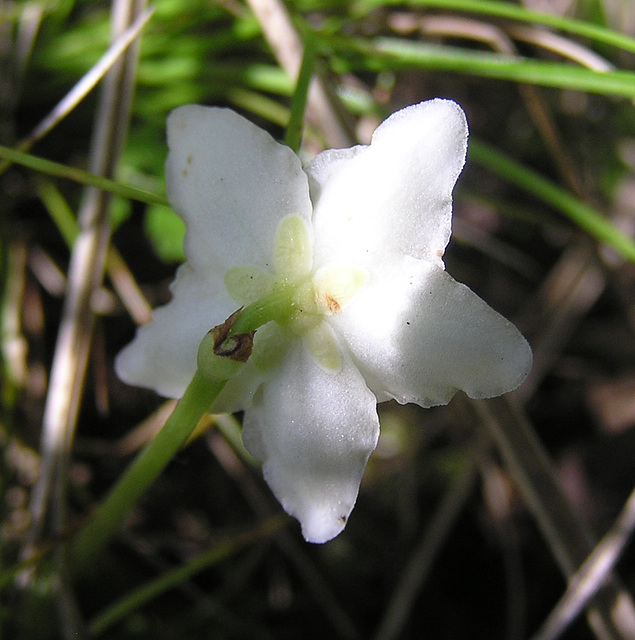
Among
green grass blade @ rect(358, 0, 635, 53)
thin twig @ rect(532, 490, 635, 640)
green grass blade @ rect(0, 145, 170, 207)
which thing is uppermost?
green grass blade @ rect(358, 0, 635, 53)

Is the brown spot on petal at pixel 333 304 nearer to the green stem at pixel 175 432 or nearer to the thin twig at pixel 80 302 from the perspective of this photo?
the green stem at pixel 175 432

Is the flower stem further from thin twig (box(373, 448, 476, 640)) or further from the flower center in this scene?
thin twig (box(373, 448, 476, 640))

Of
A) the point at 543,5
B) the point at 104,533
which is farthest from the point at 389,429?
the point at 543,5

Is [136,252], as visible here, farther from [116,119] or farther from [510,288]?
[510,288]

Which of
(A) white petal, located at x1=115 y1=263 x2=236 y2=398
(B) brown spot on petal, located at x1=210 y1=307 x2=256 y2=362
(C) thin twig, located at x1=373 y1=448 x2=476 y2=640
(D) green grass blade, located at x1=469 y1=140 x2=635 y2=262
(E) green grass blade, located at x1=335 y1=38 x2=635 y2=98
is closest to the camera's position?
(B) brown spot on petal, located at x1=210 y1=307 x2=256 y2=362

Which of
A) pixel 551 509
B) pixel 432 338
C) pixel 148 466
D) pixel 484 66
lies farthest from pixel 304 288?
pixel 551 509

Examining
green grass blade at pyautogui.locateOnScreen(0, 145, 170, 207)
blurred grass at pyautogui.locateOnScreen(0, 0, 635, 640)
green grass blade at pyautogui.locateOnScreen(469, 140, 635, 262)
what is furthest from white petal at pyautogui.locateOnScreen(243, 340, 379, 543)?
green grass blade at pyautogui.locateOnScreen(469, 140, 635, 262)

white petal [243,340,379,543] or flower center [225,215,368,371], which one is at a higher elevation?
flower center [225,215,368,371]
